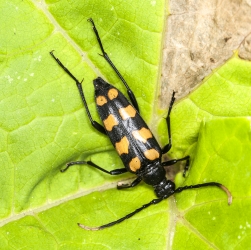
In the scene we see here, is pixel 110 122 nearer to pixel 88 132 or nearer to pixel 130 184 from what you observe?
pixel 88 132

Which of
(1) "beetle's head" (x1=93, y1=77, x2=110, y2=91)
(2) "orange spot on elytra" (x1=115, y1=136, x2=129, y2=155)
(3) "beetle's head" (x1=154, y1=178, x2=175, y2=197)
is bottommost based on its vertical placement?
(3) "beetle's head" (x1=154, y1=178, x2=175, y2=197)

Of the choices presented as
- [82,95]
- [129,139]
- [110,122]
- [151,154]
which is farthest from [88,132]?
[151,154]

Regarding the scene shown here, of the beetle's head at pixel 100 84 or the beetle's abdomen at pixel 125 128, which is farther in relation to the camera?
the beetle's abdomen at pixel 125 128

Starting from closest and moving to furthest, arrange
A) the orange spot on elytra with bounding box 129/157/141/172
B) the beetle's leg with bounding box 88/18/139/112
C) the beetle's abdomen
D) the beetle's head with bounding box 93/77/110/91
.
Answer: the beetle's leg with bounding box 88/18/139/112 → the beetle's head with bounding box 93/77/110/91 → the beetle's abdomen → the orange spot on elytra with bounding box 129/157/141/172

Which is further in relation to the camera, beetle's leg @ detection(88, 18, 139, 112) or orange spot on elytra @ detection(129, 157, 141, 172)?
orange spot on elytra @ detection(129, 157, 141, 172)

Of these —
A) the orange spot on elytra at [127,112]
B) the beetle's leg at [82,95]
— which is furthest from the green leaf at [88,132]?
the orange spot on elytra at [127,112]

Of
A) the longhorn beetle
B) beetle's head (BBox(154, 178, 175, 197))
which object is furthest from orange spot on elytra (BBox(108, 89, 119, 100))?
beetle's head (BBox(154, 178, 175, 197))

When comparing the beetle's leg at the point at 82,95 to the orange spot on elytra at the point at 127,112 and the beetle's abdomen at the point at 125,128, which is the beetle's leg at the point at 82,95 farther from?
the orange spot on elytra at the point at 127,112

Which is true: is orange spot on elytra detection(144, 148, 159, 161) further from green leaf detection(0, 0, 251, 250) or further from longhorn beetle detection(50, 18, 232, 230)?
green leaf detection(0, 0, 251, 250)
